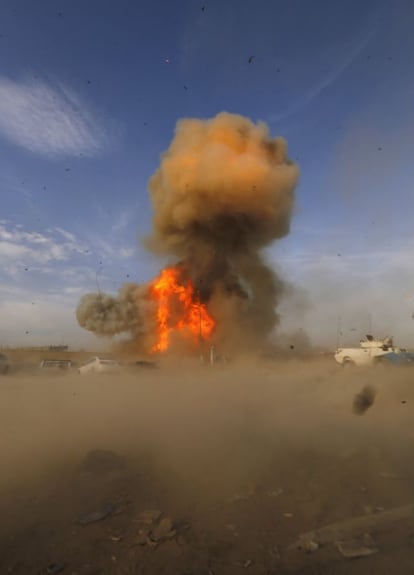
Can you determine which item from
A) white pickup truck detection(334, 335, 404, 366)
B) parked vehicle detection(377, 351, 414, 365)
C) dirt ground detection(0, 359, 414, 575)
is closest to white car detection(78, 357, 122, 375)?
dirt ground detection(0, 359, 414, 575)

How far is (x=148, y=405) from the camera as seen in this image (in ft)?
39.1

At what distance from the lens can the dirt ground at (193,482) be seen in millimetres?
4863

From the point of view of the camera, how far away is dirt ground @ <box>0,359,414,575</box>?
4863 mm

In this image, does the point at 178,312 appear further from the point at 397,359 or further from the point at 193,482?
the point at 193,482

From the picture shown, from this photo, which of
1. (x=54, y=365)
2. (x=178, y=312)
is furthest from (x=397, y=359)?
(x=54, y=365)

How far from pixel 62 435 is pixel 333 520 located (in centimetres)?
527

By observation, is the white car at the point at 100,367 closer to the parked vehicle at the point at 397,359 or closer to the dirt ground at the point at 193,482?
the dirt ground at the point at 193,482

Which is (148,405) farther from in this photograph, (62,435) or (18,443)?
(18,443)

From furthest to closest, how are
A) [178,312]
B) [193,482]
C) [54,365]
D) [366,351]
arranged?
[178,312] → [366,351] → [54,365] → [193,482]

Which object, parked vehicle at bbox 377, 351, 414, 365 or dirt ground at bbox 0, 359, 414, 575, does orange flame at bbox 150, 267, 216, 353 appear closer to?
parked vehicle at bbox 377, 351, 414, 365

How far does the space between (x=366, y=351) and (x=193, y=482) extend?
2511 cm

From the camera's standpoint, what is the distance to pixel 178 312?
33.2 metres

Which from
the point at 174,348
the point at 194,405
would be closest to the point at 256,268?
the point at 174,348

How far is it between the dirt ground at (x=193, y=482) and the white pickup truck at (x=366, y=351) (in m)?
16.7
